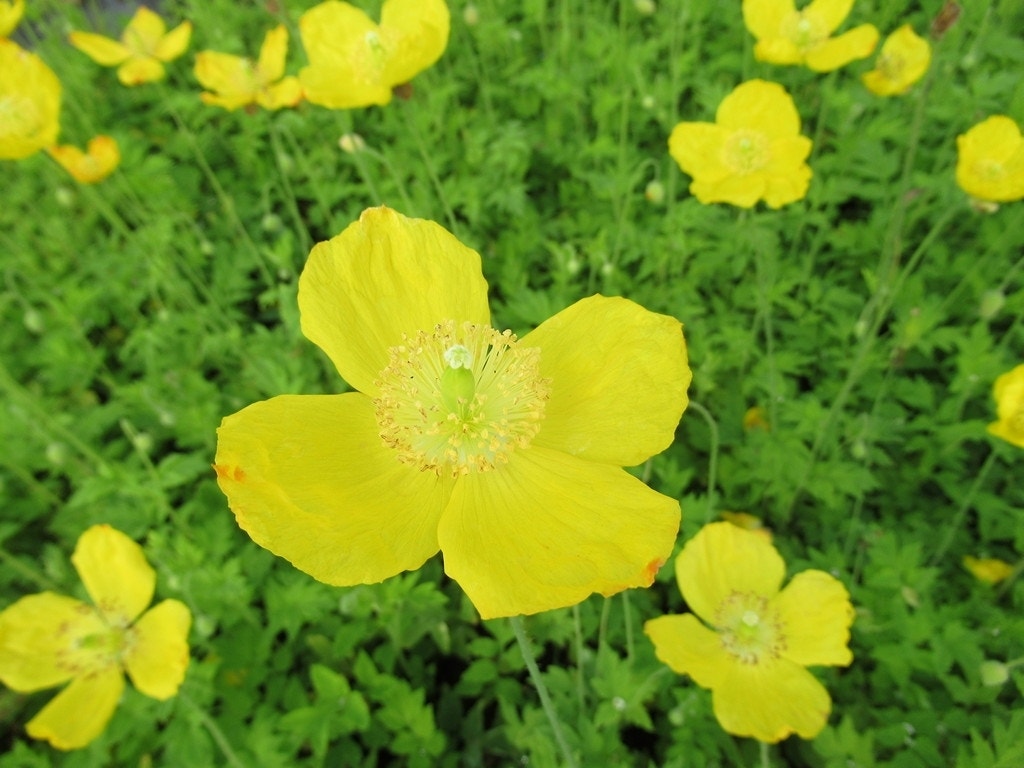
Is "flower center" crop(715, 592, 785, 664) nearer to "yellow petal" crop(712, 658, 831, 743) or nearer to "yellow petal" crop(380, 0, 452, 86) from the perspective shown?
"yellow petal" crop(712, 658, 831, 743)

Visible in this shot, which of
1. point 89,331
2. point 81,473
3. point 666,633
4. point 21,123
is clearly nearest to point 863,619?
point 666,633

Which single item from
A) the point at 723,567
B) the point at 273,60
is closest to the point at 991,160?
the point at 723,567

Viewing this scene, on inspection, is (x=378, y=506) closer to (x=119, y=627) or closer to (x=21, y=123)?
(x=119, y=627)

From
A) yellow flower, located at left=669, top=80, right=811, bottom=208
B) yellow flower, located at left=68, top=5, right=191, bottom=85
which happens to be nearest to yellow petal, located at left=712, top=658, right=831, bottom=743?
yellow flower, located at left=669, top=80, right=811, bottom=208

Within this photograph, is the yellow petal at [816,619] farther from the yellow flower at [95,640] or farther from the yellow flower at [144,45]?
the yellow flower at [144,45]

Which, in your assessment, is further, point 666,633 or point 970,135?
point 970,135
